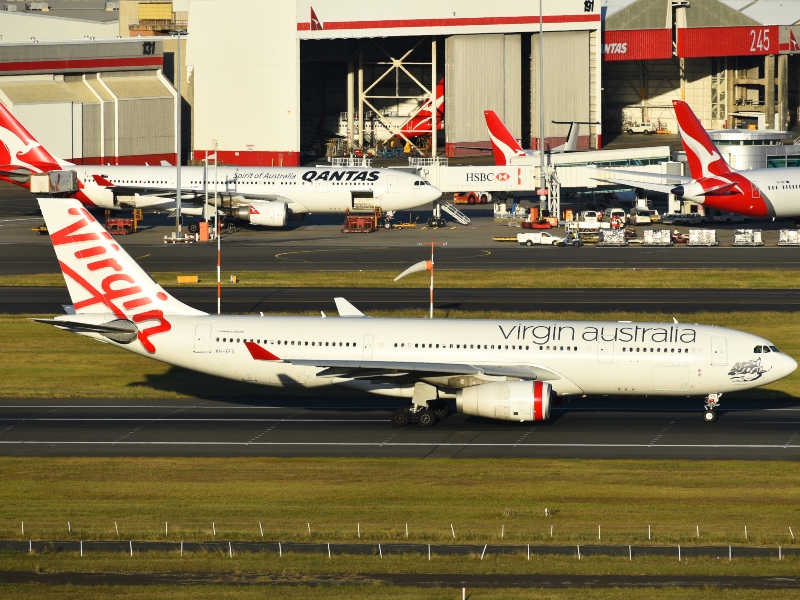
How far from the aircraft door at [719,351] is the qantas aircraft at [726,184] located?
58.4 m

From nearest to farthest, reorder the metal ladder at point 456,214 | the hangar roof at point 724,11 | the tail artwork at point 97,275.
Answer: the tail artwork at point 97,275 < the metal ladder at point 456,214 < the hangar roof at point 724,11

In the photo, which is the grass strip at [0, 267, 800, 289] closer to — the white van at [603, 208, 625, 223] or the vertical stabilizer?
the white van at [603, 208, 625, 223]

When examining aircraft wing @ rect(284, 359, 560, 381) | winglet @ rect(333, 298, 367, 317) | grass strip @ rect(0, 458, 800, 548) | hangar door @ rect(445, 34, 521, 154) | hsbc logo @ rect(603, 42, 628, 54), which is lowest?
grass strip @ rect(0, 458, 800, 548)

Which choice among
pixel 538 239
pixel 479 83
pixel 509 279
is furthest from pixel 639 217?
pixel 479 83

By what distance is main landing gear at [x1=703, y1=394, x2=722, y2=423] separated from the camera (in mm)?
45875

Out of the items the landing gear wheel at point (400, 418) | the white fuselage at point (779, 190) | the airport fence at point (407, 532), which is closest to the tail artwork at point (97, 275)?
the landing gear wheel at point (400, 418)

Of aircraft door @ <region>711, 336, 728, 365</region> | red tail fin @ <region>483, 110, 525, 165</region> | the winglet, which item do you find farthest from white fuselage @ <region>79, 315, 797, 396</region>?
red tail fin @ <region>483, 110, 525, 165</region>

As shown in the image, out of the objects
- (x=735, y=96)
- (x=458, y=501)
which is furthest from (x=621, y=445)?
(x=735, y=96)

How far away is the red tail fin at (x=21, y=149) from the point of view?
104m

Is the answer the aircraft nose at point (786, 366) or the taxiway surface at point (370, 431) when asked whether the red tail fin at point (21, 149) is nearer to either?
the taxiway surface at point (370, 431)

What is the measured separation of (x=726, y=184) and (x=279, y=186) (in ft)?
123

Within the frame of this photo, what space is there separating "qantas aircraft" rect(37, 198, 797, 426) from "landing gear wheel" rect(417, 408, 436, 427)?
0.05 meters

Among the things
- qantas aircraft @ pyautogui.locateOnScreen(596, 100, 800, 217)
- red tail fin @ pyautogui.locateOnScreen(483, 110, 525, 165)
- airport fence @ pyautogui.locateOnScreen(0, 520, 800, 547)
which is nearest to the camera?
airport fence @ pyautogui.locateOnScreen(0, 520, 800, 547)

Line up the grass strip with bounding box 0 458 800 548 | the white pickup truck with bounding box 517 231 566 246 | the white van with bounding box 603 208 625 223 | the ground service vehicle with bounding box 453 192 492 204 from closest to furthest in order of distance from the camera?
1. the grass strip with bounding box 0 458 800 548
2. the white pickup truck with bounding box 517 231 566 246
3. the white van with bounding box 603 208 625 223
4. the ground service vehicle with bounding box 453 192 492 204
